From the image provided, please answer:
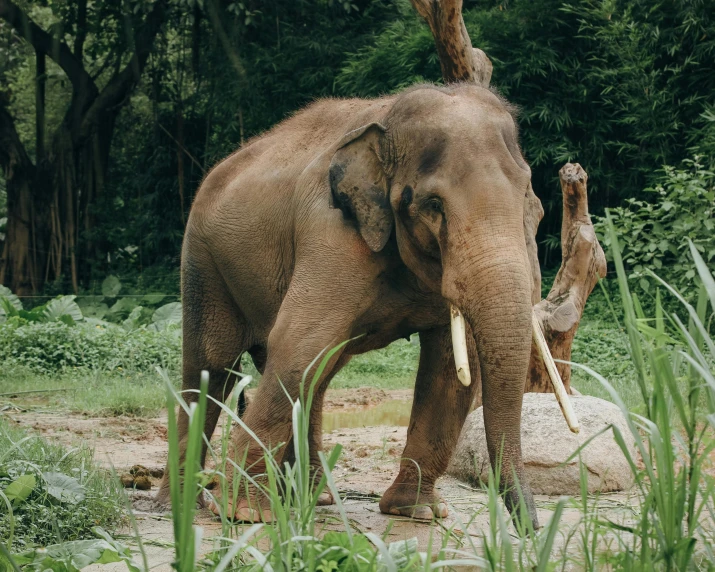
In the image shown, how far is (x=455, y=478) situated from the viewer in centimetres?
607

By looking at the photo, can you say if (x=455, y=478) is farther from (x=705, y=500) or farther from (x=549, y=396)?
(x=705, y=500)

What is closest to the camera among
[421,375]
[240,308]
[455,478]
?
[421,375]

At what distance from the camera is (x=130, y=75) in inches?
754

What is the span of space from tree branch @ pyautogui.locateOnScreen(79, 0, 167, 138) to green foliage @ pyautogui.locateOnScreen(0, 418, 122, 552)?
1515cm

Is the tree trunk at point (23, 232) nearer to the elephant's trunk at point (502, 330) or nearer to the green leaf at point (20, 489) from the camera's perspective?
the green leaf at point (20, 489)

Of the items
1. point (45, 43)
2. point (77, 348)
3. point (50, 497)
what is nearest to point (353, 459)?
point (50, 497)

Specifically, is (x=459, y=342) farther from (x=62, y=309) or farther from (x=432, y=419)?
(x=62, y=309)

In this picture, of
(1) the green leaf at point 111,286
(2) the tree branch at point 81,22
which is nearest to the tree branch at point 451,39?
(1) the green leaf at point 111,286

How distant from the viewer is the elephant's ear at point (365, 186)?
4312 millimetres

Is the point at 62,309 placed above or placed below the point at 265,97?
below

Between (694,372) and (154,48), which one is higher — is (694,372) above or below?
below

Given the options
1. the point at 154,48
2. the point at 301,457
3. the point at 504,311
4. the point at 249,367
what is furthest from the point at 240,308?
the point at 154,48

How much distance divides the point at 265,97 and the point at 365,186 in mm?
13069

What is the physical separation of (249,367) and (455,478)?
18.4 ft
